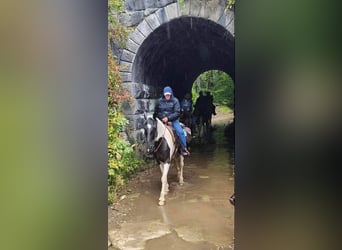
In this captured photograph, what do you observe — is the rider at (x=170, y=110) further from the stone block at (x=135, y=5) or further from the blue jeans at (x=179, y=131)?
the stone block at (x=135, y=5)

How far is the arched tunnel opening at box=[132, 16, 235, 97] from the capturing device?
8.12 metres

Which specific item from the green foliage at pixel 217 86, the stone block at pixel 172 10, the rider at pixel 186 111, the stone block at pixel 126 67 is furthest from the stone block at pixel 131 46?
the green foliage at pixel 217 86

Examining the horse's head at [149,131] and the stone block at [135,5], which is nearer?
the stone block at [135,5]

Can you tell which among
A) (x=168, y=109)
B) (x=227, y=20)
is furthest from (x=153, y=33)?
(x=168, y=109)

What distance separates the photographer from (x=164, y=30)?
325 inches

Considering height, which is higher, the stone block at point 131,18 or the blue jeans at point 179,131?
the stone block at point 131,18

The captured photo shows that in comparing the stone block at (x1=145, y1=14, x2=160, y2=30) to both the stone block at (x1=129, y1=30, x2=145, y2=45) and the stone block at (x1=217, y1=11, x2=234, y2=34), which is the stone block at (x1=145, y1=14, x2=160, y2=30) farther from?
the stone block at (x1=217, y1=11, x2=234, y2=34)

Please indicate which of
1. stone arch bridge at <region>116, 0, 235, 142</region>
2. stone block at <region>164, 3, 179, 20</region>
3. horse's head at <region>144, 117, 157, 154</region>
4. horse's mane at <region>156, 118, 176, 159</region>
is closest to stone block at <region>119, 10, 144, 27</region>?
stone arch bridge at <region>116, 0, 235, 142</region>

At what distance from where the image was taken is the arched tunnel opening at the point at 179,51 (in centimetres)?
812

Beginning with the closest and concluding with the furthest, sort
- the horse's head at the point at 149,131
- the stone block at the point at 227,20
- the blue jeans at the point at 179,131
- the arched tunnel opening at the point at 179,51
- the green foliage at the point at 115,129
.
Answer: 1. the green foliage at the point at 115,129
2. the blue jeans at the point at 179,131
3. the stone block at the point at 227,20
4. the arched tunnel opening at the point at 179,51
5. the horse's head at the point at 149,131

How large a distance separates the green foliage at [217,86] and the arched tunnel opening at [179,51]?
10246 mm

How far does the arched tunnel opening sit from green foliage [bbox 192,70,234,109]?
10.2 meters
